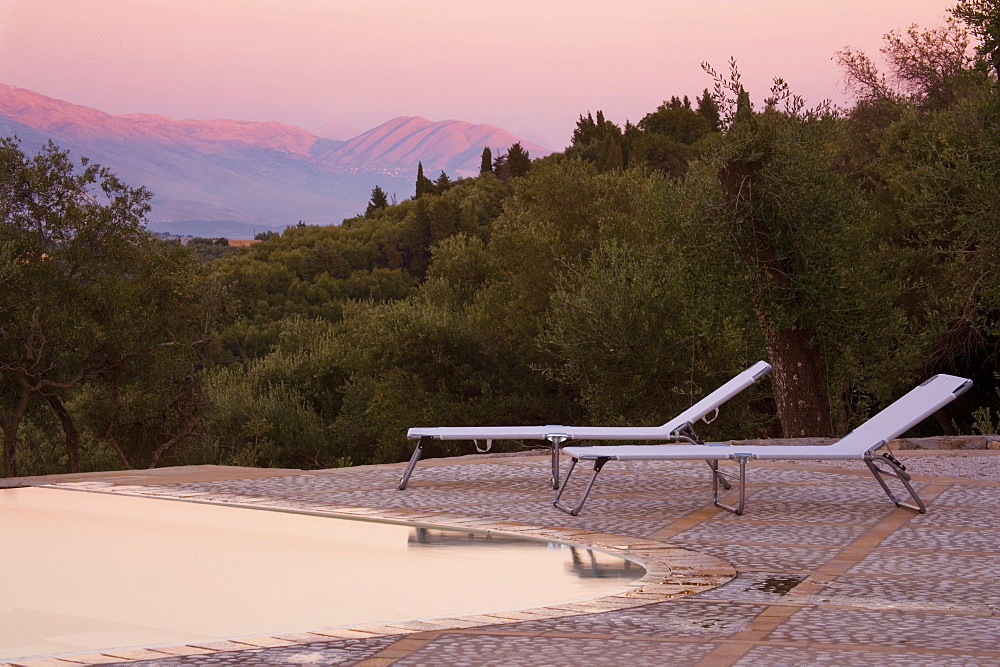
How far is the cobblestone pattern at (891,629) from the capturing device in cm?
384

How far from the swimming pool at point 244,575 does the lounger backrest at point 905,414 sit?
7.66 feet

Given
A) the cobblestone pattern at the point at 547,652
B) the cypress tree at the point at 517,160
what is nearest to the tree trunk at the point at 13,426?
the cobblestone pattern at the point at 547,652

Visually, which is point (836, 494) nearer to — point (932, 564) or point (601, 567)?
point (932, 564)

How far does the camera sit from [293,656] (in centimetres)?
378

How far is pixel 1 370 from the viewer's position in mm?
20984

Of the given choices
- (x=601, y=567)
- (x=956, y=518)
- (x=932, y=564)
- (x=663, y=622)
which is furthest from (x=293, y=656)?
(x=956, y=518)

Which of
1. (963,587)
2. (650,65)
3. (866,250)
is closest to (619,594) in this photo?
(963,587)

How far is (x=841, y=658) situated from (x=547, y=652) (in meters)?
0.99

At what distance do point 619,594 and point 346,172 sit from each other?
89626 millimetres

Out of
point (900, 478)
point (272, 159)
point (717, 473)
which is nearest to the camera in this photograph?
point (900, 478)

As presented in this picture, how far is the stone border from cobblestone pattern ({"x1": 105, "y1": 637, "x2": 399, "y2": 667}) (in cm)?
7

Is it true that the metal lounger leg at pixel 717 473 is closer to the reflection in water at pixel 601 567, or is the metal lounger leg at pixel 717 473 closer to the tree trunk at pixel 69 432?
the reflection in water at pixel 601 567

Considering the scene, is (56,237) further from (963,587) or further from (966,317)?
(963,587)

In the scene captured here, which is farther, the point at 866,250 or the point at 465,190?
the point at 465,190
